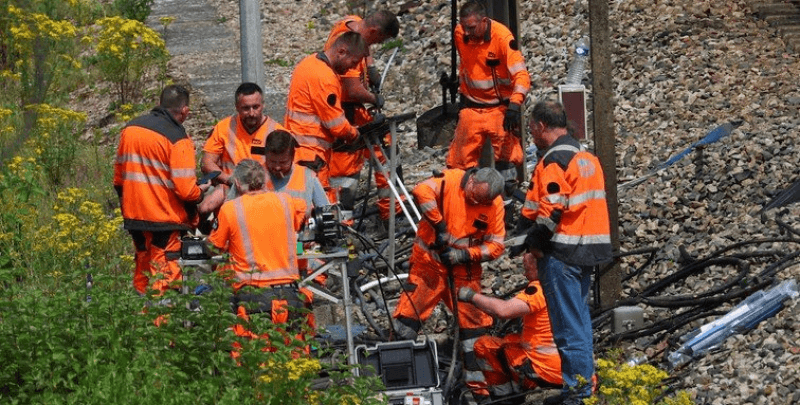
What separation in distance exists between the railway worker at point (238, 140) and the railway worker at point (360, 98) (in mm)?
1444

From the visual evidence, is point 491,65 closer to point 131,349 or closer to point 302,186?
point 302,186

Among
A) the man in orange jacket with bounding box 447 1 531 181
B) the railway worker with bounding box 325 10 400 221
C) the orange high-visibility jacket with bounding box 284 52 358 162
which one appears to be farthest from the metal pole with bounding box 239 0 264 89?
the man in orange jacket with bounding box 447 1 531 181

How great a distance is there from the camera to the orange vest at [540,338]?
10742 millimetres

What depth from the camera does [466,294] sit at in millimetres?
10969

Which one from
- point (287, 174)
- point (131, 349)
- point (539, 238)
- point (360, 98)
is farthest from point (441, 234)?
point (131, 349)

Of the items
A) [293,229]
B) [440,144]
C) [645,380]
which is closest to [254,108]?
[293,229]

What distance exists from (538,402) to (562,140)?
1.71 metres

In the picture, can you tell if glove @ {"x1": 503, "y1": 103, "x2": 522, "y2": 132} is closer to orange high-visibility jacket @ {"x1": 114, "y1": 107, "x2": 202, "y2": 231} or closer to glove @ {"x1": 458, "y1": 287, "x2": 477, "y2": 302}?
glove @ {"x1": 458, "y1": 287, "x2": 477, "y2": 302}

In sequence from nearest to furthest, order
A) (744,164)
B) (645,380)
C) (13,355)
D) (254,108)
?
(645,380), (13,355), (254,108), (744,164)

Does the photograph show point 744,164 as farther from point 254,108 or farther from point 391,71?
point 391,71

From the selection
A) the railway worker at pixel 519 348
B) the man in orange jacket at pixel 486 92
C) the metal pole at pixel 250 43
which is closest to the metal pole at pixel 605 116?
the railway worker at pixel 519 348

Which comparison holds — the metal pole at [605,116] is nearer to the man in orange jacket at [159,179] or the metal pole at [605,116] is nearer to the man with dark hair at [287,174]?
the man with dark hair at [287,174]

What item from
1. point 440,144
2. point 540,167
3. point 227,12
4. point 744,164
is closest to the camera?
point 540,167

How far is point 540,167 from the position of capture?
10.6m
